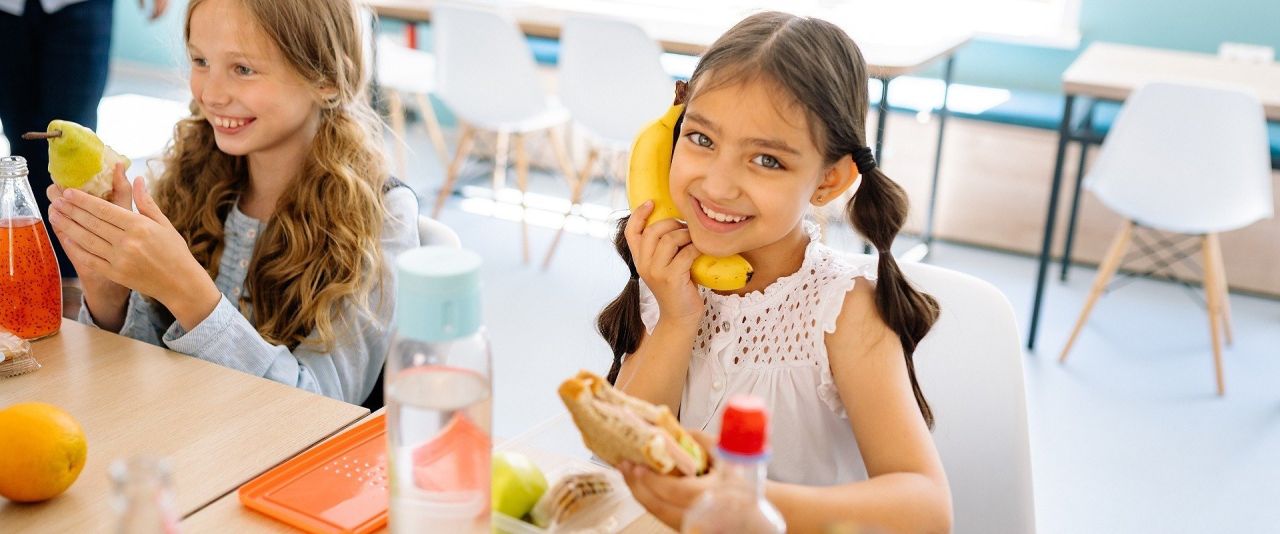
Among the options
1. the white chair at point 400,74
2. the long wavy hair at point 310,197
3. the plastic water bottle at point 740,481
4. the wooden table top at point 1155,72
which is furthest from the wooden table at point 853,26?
the plastic water bottle at point 740,481

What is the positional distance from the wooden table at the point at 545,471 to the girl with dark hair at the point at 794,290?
18cm

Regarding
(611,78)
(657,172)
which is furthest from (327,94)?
(611,78)

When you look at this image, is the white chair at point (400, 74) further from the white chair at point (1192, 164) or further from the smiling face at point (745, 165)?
the smiling face at point (745, 165)

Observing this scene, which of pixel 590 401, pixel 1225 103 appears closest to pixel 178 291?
pixel 590 401

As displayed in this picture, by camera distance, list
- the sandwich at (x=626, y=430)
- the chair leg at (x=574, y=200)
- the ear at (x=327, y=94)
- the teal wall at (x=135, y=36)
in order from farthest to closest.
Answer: the teal wall at (x=135, y=36)
the chair leg at (x=574, y=200)
the ear at (x=327, y=94)
the sandwich at (x=626, y=430)

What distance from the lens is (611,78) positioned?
331 cm

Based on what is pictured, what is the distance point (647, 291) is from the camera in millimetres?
1424

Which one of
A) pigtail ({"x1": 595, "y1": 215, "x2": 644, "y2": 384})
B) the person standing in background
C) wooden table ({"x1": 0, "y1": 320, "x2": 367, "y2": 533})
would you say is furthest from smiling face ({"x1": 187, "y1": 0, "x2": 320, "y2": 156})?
the person standing in background

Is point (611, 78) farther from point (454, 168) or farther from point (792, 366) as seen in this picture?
point (792, 366)

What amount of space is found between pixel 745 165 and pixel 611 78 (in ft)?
7.20

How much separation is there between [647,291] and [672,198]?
0.19 metres

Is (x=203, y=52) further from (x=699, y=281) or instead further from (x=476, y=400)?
(x=476, y=400)

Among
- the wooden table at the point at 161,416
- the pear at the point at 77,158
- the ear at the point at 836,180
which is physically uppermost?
the ear at the point at 836,180

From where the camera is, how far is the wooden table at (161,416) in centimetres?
97
